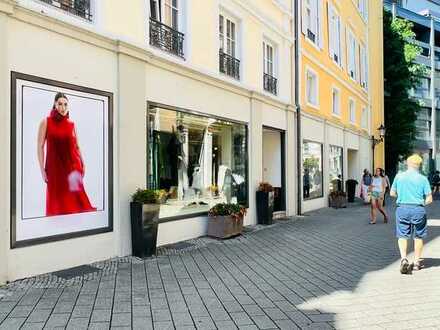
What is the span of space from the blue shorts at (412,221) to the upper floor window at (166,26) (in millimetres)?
5492

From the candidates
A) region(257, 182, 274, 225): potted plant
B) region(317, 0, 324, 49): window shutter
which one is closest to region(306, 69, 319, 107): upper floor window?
region(317, 0, 324, 49): window shutter

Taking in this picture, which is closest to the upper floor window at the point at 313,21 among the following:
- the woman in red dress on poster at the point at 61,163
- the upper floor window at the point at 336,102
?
the upper floor window at the point at 336,102

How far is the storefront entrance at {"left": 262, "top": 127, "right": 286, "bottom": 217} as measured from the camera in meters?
15.6

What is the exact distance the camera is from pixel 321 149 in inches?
763

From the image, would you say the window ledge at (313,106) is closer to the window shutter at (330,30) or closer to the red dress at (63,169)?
the window shutter at (330,30)

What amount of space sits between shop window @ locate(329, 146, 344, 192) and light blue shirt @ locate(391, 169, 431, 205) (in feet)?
43.3

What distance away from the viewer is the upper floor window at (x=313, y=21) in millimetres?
17547

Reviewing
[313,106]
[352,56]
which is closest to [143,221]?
[313,106]

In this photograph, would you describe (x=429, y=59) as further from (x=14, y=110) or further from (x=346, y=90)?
(x=14, y=110)

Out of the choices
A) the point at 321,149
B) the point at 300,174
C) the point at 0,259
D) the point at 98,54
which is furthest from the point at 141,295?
the point at 321,149

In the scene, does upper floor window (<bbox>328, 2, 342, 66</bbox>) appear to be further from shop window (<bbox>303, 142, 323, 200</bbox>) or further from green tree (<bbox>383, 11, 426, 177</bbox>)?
green tree (<bbox>383, 11, 426, 177</bbox>)

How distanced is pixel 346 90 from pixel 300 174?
892 cm

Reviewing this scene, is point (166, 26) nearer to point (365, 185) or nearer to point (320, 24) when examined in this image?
point (320, 24)

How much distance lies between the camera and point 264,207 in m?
13.3
